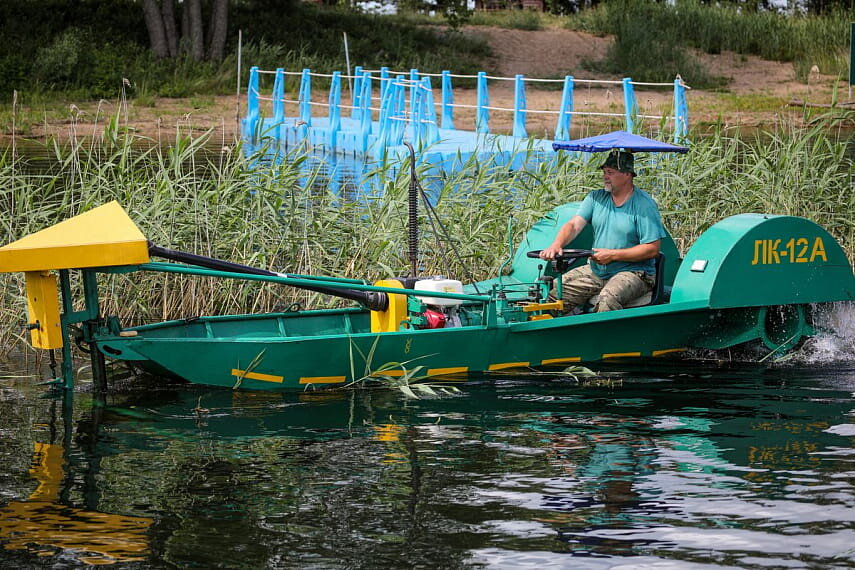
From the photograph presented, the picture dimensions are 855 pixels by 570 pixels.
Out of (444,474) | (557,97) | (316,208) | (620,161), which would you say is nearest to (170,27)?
(557,97)

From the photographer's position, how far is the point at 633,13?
130 ft

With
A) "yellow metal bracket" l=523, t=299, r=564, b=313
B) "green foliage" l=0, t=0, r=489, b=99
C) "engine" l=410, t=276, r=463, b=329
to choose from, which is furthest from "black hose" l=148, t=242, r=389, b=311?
"green foliage" l=0, t=0, r=489, b=99

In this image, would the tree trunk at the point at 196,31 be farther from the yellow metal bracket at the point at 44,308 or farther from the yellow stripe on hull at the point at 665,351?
the yellow metal bracket at the point at 44,308

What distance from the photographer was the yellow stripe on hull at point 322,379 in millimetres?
8391

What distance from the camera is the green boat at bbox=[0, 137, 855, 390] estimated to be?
7.70 metres

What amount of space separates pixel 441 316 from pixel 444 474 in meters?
2.13

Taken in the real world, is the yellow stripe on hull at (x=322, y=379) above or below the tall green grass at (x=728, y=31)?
below

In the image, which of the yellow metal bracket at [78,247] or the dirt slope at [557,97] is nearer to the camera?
the yellow metal bracket at [78,247]

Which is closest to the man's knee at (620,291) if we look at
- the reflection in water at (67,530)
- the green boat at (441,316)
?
the green boat at (441,316)

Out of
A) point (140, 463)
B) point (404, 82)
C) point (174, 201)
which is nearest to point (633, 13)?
point (404, 82)

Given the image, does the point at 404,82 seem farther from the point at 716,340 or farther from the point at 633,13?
the point at 633,13

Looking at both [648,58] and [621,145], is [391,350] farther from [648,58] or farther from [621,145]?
[648,58]

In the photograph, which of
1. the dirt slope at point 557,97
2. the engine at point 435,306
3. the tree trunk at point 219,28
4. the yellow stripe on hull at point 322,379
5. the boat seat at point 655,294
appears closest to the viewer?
the yellow stripe on hull at point 322,379

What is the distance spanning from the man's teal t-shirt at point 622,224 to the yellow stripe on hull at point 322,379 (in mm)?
1992
